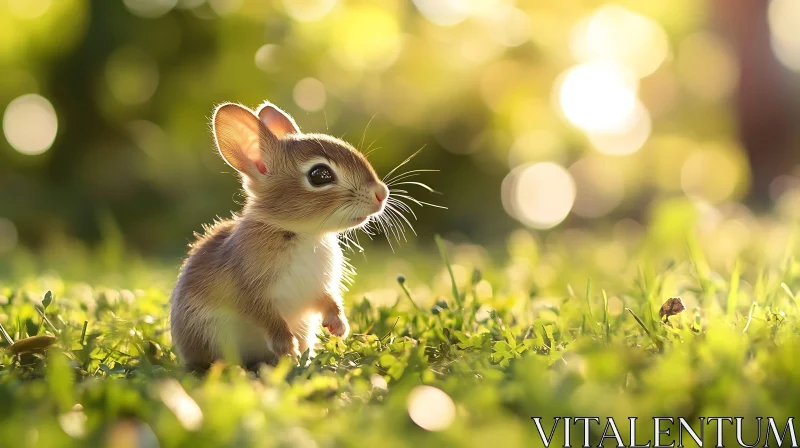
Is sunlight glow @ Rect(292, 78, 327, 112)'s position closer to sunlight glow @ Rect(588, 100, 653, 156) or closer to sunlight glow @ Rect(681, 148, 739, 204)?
sunlight glow @ Rect(588, 100, 653, 156)

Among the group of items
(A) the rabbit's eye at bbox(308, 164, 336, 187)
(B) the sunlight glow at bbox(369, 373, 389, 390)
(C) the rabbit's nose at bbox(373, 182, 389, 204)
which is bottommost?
(B) the sunlight glow at bbox(369, 373, 389, 390)

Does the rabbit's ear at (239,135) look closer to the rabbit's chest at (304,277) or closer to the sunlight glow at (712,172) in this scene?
the rabbit's chest at (304,277)

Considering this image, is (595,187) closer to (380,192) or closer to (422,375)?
(380,192)

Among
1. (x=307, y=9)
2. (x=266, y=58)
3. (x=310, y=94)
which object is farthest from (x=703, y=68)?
(x=266, y=58)

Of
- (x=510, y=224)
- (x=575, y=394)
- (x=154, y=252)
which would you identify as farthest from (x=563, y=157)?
(x=575, y=394)

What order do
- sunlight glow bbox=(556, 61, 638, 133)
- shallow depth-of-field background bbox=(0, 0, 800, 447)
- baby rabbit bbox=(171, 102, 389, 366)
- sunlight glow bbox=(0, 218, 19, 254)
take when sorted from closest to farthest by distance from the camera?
shallow depth-of-field background bbox=(0, 0, 800, 447)
baby rabbit bbox=(171, 102, 389, 366)
sunlight glow bbox=(0, 218, 19, 254)
sunlight glow bbox=(556, 61, 638, 133)

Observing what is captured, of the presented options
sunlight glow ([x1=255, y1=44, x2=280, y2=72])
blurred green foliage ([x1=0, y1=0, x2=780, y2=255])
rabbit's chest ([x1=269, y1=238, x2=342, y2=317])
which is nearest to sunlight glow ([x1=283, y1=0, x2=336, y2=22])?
blurred green foliage ([x1=0, y1=0, x2=780, y2=255])
